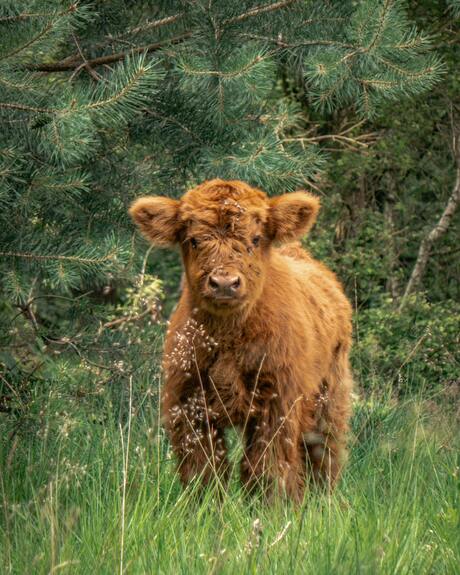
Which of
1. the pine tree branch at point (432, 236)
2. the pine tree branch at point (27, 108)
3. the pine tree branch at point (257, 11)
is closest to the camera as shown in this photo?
the pine tree branch at point (27, 108)

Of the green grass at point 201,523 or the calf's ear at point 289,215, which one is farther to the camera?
the calf's ear at point 289,215

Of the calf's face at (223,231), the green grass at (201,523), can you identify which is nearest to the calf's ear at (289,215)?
the calf's face at (223,231)

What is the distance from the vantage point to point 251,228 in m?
5.97

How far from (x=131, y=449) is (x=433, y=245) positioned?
5940 mm

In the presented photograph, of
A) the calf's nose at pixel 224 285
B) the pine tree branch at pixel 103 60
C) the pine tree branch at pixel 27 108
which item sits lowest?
the calf's nose at pixel 224 285

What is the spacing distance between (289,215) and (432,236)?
479cm

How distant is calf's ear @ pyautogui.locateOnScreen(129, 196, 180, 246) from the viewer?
6.05m

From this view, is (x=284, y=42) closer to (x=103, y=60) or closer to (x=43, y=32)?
(x=103, y=60)

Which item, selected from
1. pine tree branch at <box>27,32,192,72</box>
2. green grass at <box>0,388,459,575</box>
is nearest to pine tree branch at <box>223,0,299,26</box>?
pine tree branch at <box>27,32,192,72</box>

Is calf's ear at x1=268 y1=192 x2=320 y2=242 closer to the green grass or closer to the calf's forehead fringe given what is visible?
the calf's forehead fringe

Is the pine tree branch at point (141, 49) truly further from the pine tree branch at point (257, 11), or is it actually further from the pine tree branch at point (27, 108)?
the pine tree branch at point (27, 108)

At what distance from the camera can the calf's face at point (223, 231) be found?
5750 millimetres

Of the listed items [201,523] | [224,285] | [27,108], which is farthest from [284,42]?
[201,523]

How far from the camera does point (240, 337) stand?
595cm
